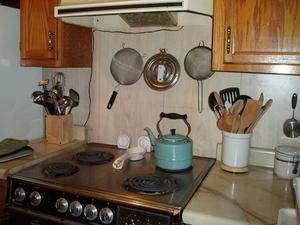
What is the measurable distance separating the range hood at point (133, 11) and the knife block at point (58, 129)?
1.91ft

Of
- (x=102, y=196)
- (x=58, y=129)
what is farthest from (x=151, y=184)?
(x=58, y=129)

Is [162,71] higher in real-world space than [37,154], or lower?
higher

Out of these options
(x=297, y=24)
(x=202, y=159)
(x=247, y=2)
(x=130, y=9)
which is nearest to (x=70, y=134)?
(x=202, y=159)

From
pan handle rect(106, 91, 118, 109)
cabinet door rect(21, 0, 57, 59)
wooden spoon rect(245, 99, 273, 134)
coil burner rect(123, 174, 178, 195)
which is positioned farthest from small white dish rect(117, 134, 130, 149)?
wooden spoon rect(245, 99, 273, 134)

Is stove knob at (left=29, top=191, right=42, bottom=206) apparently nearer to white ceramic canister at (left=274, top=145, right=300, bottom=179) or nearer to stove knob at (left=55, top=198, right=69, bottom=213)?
stove knob at (left=55, top=198, right=69, bottom=213)

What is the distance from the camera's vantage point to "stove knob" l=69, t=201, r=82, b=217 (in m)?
1.25

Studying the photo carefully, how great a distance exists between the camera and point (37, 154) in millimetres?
1658

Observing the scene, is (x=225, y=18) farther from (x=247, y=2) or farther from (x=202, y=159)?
(x=202, y=159)

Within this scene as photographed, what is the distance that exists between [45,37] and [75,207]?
965 millimetres

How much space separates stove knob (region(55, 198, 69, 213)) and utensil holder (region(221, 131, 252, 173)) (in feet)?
2.55

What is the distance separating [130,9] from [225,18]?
406mm

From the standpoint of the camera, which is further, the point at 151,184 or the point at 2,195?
the point at 2,195

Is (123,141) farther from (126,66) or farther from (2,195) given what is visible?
(2,195)

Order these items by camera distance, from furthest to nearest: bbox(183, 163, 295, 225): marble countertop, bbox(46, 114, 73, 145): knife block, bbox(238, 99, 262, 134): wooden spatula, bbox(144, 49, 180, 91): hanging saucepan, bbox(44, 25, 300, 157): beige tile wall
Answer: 1. bbox(46, 114, 73, 145): knife block
2. bbox(144, 49, 180, 91): hanging saucepan
3. bbox(44, 25, 300, 157): beige tile wall
4. bbox(238, 99, 262, 134): wooden spatula
5. bbox(183, 163, 295, 225): marble countertop
